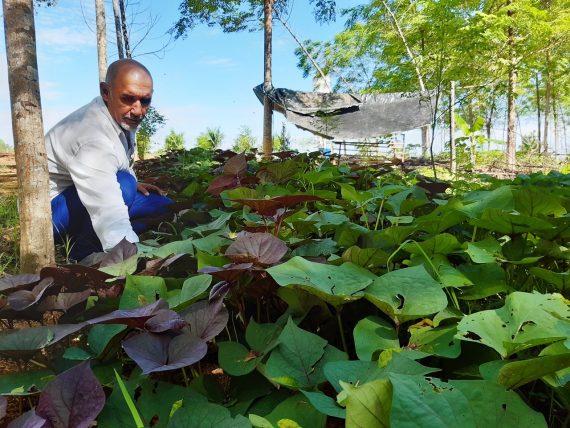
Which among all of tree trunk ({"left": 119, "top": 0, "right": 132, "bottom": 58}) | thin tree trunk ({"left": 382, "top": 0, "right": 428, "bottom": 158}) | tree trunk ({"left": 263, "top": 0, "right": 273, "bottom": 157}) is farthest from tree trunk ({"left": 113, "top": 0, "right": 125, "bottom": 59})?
thin tree trunk ({"left": 382, "top": 0, "right": 428, "bottom": 158})

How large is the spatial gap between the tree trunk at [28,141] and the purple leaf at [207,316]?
3.55 feet

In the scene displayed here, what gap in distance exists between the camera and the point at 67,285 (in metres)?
0.99

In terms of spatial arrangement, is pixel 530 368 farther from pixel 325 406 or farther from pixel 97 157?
pixel 97 157

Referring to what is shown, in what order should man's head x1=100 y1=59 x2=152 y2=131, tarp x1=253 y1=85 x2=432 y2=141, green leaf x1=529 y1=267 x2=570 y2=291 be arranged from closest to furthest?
1. green leaf x1=529 y1=267 x2=570 y2=291
2. man's head x1=100 y1=59 x2=152 y2=131
3. tarp x1=253 y1=85 x2=432 y2=141

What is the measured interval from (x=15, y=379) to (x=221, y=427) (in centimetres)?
40

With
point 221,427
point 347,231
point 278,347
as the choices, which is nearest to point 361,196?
point 347,231

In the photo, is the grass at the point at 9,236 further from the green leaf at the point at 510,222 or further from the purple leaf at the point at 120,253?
the green leaf at the point at 510,222

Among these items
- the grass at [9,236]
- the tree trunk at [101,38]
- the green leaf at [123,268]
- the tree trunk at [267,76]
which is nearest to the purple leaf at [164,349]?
the green leaf at [123,268]

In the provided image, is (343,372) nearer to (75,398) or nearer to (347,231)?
(75,398)

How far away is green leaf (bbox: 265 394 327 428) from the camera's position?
0.56 metres

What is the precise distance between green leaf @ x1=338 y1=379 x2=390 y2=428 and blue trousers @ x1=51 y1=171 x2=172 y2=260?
83.4 inches

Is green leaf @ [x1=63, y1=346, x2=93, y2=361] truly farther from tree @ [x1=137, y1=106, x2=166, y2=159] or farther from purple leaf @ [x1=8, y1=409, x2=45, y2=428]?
tree @ [x1=137, y1=106, x2=166, y2=159]

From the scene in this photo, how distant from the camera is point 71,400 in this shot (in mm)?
551

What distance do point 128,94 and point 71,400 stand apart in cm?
218
